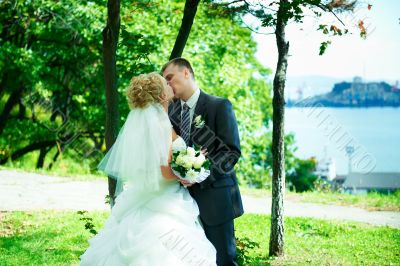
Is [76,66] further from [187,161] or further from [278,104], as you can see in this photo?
[187,161]

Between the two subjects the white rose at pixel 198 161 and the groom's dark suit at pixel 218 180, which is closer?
the white rose at pixel 198 161

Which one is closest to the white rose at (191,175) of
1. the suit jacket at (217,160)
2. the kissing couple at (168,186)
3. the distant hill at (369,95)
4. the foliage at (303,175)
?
the kissing couple at (168,186)

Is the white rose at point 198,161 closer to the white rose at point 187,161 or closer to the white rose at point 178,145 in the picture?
the white rose at point 187,161

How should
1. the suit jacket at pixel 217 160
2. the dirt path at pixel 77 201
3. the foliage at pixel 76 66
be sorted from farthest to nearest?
the foliage at pixel 76 66 < the dirt path at pixel 77 201 < the suit jacket at pixel 217 160

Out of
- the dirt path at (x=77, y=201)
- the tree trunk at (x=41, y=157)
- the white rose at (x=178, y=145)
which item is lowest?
the tree trunk at (x=41, y=157)

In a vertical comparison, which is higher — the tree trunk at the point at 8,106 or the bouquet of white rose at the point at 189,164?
the bouquet of white rose at the point at 189,164

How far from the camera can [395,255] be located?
23.7ft

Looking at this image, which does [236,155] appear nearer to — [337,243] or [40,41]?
[337,243]

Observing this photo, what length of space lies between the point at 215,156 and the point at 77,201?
712 cm

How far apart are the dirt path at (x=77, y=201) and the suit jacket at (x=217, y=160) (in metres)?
5.58

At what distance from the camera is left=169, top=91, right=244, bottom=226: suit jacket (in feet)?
14.6

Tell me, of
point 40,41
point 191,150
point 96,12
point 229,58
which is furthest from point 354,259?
point 40,41

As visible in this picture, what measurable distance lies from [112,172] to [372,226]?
231 inches

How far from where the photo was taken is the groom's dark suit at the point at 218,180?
4465 mm
